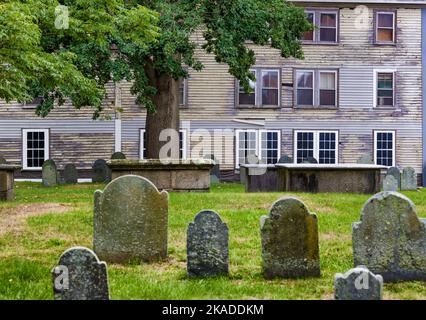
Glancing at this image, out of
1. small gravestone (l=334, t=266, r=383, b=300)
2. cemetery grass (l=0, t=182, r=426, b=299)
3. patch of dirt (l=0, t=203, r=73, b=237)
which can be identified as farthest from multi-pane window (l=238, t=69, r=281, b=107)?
small gravestone (l=334, t=266, r=383, b=300)

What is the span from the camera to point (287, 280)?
9.99 m

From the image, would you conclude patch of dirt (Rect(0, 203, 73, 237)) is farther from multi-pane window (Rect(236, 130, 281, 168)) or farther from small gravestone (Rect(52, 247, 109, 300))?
multi-pane window (Rect(236, 130, 281, 168))

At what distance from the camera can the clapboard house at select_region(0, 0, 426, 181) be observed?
123 ft

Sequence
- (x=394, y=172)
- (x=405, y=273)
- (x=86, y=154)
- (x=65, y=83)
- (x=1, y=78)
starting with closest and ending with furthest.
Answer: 1. (x=405, y=273)
2. (x=1, y=78)
3. (x=65, y=83)
4. (x=394, y=172)
5. (x=86, y=154)

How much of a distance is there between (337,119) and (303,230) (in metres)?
29.0

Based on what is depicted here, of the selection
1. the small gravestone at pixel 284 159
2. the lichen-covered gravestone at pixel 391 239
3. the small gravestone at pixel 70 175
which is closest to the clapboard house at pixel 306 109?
the small gravestone at pixel 284 159

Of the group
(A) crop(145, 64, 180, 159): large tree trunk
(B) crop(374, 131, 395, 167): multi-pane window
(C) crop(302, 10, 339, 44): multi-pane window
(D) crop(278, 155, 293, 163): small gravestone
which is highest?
(C) crop(302, 10, 339, 44): multi-pane window

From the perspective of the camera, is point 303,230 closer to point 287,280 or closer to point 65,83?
point 287,280

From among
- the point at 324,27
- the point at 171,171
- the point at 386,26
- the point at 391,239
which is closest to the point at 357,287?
the point at 391,239

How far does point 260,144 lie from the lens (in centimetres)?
3803

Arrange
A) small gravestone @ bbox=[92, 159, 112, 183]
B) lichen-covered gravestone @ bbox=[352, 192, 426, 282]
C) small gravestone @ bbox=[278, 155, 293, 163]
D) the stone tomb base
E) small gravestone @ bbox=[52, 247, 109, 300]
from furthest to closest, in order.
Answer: small gravestone @ bbox=[278, 155, 293, 163]
small gravestone @ bbox=[92, 159, 112, 183]
the stone tomb base
lichen-covered gravestone @ bbox=[352, 192, 426, 282]
small gravestone @ bbox=[52, 247, 109, 300]

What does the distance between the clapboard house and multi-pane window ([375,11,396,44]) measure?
0.05 m

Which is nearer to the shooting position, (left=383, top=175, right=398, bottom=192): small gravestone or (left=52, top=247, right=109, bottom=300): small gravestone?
(left=52, top=247, right=109, bottom=300): small gravestone
